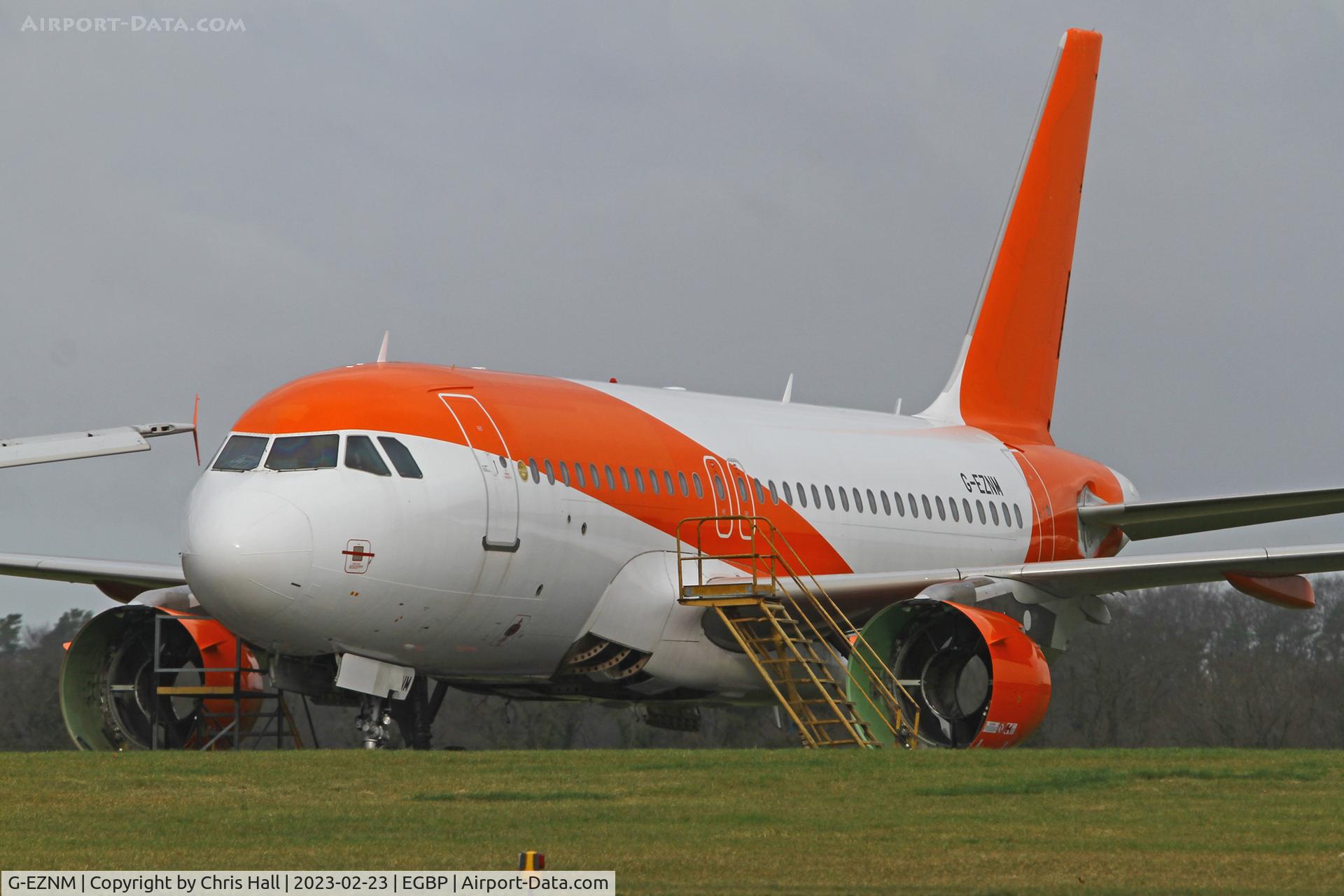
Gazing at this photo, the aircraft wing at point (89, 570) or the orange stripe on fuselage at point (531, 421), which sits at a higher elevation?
the orange stripe on fuselage at point (531, 421)

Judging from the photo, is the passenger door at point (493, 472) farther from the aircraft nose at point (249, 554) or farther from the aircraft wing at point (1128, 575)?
the aircraft wing at point (1128, 575)

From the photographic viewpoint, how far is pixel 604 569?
19.3 meters

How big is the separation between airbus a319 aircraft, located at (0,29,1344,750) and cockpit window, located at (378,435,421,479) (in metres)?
0.02

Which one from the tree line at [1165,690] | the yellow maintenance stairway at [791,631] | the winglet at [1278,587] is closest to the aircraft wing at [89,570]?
the yellow maintenance stairway at [791,631]

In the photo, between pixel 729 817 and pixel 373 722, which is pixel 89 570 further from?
pixel 729 817

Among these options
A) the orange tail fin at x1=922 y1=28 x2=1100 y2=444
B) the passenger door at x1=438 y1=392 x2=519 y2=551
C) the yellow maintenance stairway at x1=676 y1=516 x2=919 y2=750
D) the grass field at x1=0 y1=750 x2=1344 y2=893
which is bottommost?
the grass field at x1=0 y1=750 x2=1344 y2=893

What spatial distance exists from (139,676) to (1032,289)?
14888mm

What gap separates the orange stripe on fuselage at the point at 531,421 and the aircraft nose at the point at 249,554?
42.2 inches

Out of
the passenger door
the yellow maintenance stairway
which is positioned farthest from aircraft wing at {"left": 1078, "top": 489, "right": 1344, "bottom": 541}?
the passenger door

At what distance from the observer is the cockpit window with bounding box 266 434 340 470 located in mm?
17406

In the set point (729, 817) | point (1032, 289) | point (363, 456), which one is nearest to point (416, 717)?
point (363, 456)

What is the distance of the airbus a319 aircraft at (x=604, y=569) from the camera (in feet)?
56.8

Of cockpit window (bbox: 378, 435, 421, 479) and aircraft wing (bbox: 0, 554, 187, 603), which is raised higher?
cockpit window (bbox: 378, 435, 421, 479)

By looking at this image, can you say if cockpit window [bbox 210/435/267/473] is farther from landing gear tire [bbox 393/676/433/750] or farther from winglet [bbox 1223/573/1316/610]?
winglet [bbox 1223/573/1316/610]
